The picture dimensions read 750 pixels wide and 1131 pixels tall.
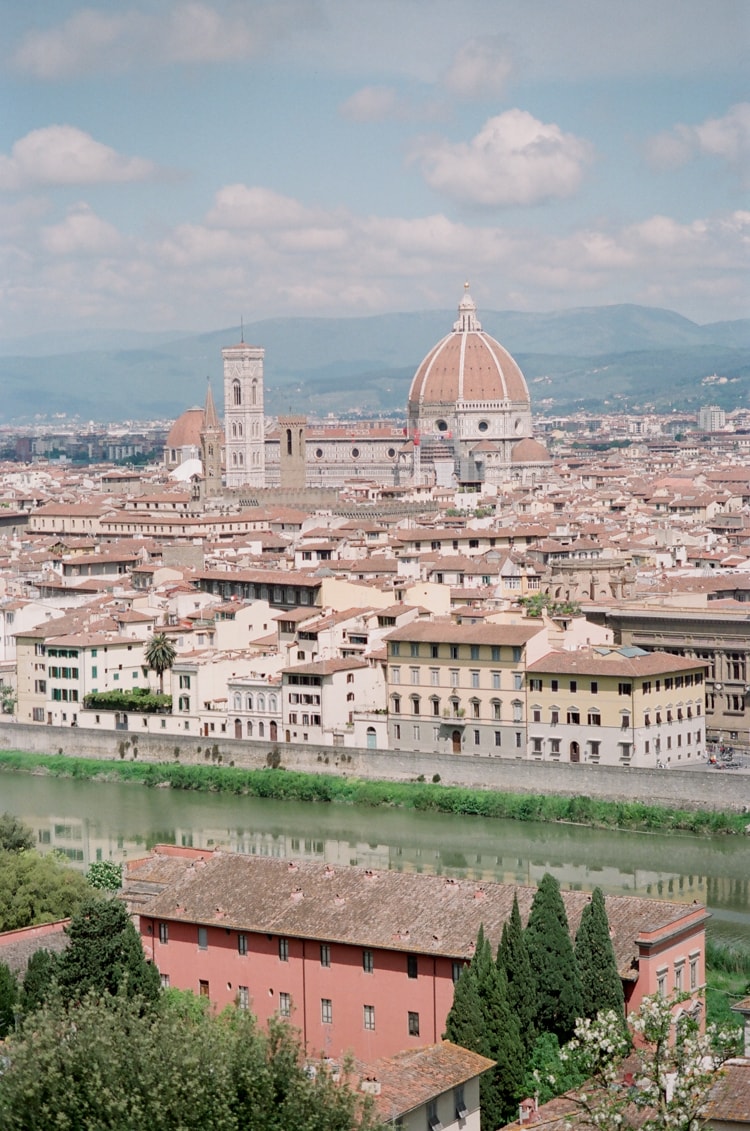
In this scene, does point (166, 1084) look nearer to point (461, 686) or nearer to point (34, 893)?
point (34, 893)

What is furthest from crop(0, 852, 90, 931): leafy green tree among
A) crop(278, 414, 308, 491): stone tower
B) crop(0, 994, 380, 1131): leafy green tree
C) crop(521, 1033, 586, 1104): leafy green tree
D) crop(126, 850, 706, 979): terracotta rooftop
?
crop(278, 414, 308, 491): stone tower

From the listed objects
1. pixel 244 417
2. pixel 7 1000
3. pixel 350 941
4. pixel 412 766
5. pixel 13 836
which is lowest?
pixel 412 766

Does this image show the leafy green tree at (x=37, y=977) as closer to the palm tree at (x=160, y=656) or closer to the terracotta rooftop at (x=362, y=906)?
the terracotta rooftop at (x=362, y=906)

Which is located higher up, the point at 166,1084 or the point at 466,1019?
the point at 166,1084

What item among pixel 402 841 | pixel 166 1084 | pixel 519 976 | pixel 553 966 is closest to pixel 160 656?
pixel 402 841

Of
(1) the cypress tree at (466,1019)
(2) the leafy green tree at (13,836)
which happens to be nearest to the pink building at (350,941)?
(1) the cypress tree at (466,1019)

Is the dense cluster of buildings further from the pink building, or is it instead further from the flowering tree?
the flowering tree
